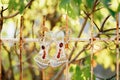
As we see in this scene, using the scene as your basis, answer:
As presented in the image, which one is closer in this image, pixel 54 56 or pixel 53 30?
pixel 54 56

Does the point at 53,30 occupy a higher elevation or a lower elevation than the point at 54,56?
higher

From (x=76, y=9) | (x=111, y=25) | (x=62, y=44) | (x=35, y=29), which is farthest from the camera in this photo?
(x=35, y=29)

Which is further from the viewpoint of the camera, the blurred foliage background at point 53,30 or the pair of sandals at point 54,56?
the blurred foliage background at point 53,30

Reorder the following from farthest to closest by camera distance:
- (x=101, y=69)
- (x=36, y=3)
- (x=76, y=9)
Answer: (x=101, y=69) < (x=36, y=3) < (x=76, y=9)

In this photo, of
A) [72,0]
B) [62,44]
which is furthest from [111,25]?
[72,0]

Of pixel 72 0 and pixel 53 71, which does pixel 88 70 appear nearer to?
pixel 72 0

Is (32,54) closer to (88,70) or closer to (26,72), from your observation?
(26,72)

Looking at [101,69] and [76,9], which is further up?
[76,9]

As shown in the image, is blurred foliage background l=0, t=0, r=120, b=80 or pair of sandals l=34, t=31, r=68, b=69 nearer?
pair of sandals l=34, t=31, r=68, b=69

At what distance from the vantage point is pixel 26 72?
3805mm

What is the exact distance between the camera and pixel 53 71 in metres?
3.82

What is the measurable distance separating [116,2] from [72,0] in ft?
0.84

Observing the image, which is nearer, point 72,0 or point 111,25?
point 72,0

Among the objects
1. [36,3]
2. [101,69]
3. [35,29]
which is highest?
[36,3]
